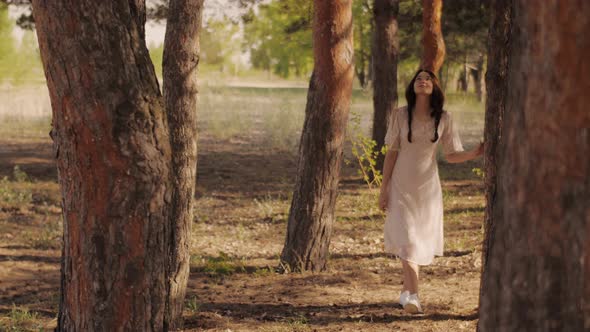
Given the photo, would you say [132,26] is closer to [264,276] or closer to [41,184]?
[264,276]

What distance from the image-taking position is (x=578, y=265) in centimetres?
267

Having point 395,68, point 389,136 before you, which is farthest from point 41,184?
point 389,136

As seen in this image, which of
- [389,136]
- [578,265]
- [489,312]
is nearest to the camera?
[578,265]

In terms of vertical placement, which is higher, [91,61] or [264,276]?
[91,61]

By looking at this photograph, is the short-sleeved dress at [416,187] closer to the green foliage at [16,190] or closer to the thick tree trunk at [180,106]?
the thick tree trunk at [180,106]

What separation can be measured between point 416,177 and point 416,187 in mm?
81

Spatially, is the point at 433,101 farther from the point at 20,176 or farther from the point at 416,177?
the point at 20,176

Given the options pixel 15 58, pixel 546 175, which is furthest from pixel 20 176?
pixel 15 58

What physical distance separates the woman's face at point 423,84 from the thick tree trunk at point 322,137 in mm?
1296

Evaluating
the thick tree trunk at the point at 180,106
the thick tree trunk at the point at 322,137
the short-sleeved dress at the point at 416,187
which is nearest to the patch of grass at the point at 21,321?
the thick tree trunk at the point at 180,106

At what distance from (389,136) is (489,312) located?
325 centimetres

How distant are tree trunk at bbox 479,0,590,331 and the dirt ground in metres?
2.96

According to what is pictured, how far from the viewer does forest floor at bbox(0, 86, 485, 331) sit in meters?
6.02

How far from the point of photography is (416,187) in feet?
19.5
